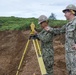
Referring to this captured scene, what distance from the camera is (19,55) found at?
1423cm

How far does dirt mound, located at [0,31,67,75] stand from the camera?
457 inches

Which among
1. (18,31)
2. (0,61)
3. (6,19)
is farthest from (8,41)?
(6,19)

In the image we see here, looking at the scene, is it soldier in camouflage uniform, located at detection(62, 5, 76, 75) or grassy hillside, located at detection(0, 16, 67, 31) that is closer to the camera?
soldier in camouflage uniform, located at detection(62, 5, 76, 75)

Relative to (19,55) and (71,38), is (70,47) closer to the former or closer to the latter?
(71,38)

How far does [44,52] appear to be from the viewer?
28.5 feet

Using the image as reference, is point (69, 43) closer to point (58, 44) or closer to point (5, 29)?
point (58, 44)

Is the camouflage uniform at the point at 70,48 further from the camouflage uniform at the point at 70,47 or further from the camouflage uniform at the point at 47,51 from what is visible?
the camouflage uniform at the point at 47,51

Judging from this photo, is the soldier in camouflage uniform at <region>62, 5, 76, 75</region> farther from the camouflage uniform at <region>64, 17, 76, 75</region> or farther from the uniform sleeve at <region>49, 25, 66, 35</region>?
the uniform sleeve at <region>49, 25, 66, 35</region>

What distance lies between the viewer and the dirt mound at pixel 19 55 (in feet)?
38.1

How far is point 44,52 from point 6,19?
1636cm

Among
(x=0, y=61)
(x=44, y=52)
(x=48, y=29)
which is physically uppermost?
(x=48, y=29)

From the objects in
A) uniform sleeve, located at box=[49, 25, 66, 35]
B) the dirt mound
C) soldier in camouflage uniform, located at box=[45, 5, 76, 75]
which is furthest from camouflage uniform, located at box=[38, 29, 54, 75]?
the dirt mound

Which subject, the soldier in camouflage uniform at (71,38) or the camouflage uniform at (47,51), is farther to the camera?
the camouflage uniform at (47,51)

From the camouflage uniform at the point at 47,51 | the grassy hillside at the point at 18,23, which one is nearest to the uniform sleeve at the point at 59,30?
the camouflage uniform at the point at 47,51
